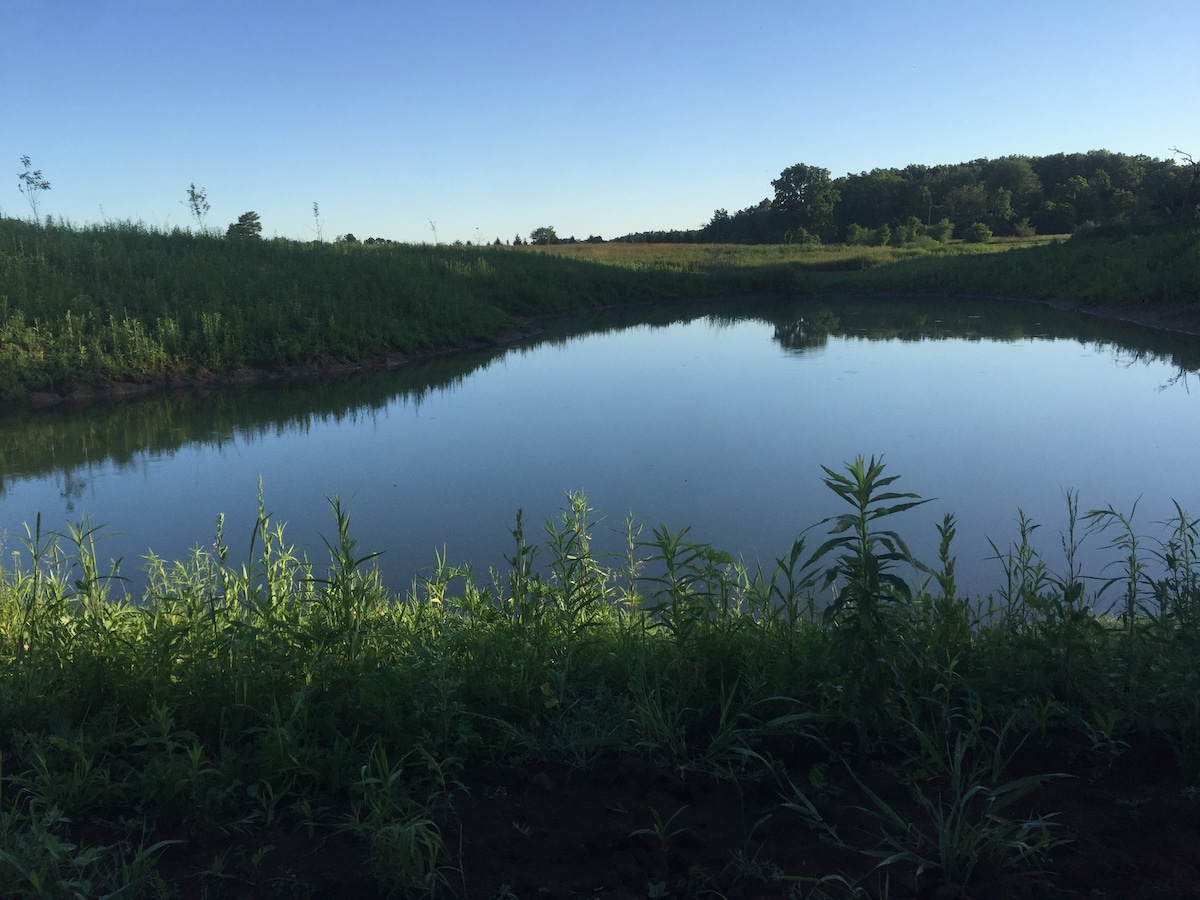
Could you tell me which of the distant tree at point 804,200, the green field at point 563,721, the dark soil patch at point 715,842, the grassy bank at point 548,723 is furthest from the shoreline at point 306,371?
the distant tree at point 804,200

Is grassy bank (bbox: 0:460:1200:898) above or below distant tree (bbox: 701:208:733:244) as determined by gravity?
below

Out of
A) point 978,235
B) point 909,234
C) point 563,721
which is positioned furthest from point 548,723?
point 909,234

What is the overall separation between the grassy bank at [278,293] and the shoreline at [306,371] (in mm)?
93

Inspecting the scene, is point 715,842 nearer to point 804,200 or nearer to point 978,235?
point 978,235

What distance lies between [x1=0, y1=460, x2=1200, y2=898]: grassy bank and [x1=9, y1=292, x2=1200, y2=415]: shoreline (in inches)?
288

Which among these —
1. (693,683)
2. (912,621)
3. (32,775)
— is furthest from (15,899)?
(912,621)

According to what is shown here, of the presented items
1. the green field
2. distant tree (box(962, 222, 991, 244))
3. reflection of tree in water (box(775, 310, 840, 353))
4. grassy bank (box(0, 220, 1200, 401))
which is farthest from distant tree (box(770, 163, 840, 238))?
the green field

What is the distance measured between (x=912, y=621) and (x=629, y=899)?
1226mm

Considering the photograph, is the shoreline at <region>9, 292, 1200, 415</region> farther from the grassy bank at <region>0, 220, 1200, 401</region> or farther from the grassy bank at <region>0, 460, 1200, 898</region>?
the grassy bank at <region>0, 460, 1200, 898</region>

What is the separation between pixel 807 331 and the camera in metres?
16.0

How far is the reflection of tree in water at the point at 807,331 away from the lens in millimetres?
13848

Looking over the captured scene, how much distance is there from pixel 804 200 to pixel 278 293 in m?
48.9

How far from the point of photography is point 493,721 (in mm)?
2250

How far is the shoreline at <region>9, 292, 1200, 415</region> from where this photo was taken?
8.94 metres
